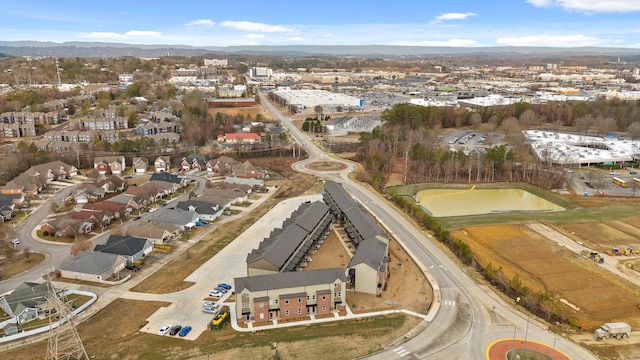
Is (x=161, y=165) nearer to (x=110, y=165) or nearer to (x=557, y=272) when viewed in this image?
(x=110, y=165)

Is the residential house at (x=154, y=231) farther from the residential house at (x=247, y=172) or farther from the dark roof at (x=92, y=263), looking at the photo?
the residential house at (x=247, y=172)

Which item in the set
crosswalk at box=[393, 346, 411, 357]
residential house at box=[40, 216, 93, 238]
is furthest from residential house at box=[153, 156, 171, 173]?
crosswalk at box=[393, 346, 411, 357]

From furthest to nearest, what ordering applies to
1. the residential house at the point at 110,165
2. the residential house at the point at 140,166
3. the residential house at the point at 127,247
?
the residential house at the point at 140,166 → the residential house at the point at 110,165 → the residential house at the point at 127,247

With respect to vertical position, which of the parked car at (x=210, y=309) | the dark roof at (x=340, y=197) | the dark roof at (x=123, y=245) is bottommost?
the parked car at (x=210, y=309)

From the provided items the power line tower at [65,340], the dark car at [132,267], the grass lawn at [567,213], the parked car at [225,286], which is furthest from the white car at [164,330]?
the grass lawn at [567,213]

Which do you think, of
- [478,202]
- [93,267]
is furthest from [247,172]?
[478,202]
